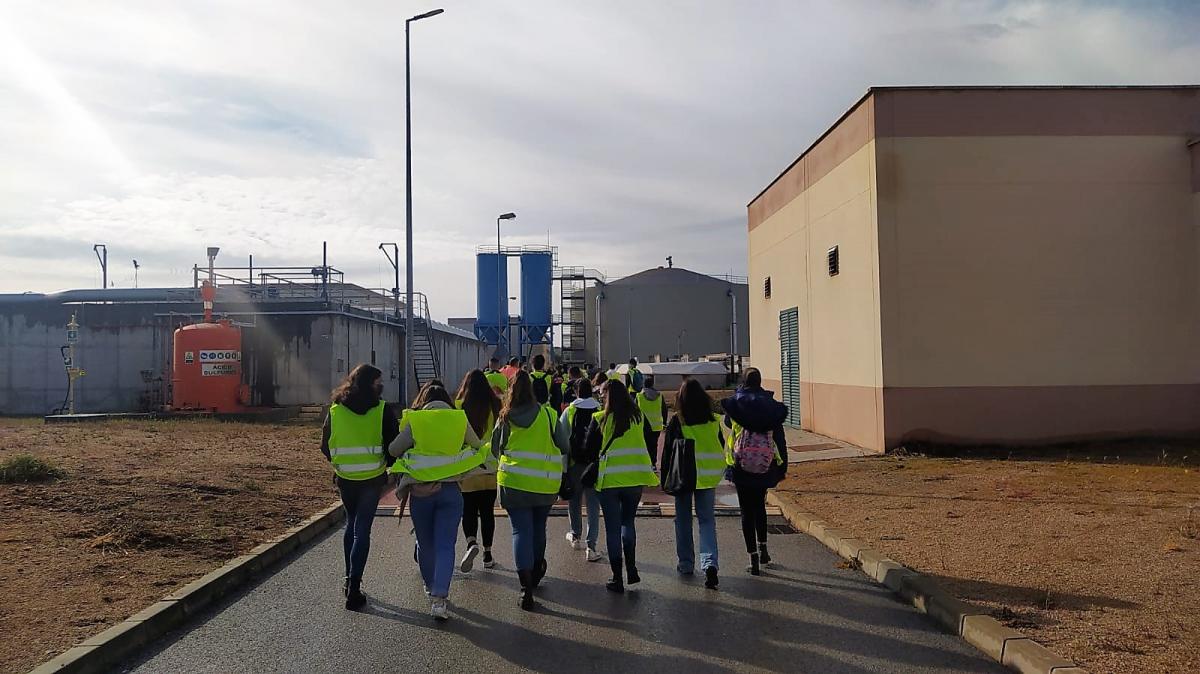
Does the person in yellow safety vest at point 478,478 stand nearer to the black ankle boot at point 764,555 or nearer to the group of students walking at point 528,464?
the group of students walking at point 528,464

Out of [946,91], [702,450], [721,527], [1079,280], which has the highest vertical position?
[946,91]

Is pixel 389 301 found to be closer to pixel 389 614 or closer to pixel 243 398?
pixel 243 398

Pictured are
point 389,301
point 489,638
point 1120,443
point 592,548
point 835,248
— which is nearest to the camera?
point 489,638

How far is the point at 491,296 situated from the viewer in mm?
45250

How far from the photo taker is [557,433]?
22.9ft

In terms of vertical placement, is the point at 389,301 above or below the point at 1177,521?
above

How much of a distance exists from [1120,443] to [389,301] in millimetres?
34100

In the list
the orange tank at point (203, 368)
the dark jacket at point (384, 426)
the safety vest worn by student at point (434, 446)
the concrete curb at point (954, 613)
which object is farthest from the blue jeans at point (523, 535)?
the orange tank at point (203, 368)

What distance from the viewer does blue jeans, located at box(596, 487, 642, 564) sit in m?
7.18

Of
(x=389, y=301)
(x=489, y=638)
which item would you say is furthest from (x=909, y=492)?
(x=389, y=301)

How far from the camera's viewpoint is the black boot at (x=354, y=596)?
6594 mm

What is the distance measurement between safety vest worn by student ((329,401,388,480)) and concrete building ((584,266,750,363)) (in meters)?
53.6

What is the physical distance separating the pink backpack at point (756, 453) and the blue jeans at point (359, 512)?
305 cm

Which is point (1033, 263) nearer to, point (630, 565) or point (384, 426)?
point (630, 565)
